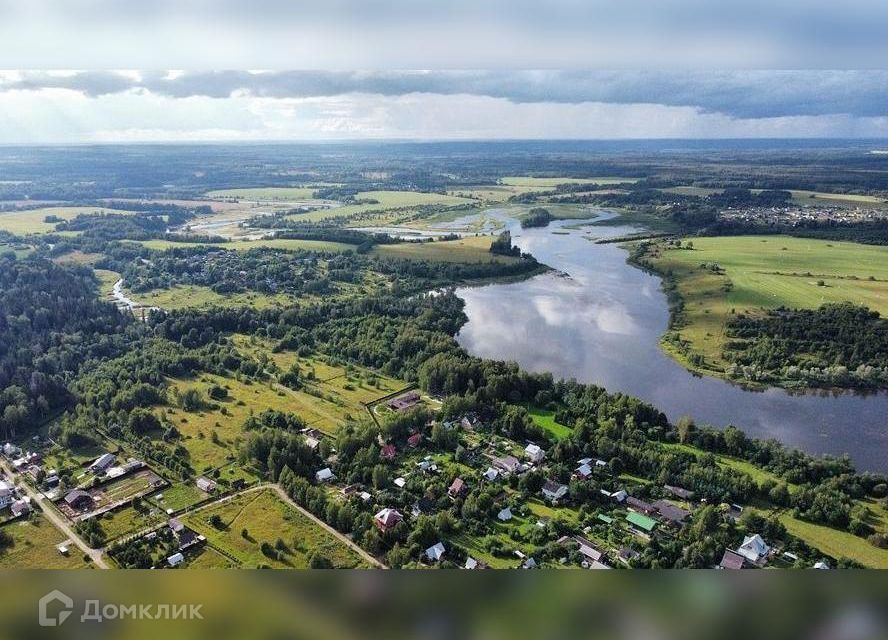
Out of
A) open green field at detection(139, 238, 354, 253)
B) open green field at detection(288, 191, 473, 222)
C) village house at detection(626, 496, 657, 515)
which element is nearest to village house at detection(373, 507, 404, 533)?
village house at detection(626, 496, 657, 515)

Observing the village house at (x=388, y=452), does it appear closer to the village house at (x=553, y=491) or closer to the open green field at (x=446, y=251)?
the village house at (x=553, y=491)

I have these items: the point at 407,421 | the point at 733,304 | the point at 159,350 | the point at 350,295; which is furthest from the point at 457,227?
the point at 407,421

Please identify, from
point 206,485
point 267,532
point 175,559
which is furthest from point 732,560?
point 206,485

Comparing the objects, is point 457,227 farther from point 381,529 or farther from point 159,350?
point 381,529

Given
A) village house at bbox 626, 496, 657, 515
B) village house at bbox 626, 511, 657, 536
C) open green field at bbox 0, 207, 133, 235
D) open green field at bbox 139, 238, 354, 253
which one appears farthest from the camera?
open green field at bbox 0, 207, 133, 235

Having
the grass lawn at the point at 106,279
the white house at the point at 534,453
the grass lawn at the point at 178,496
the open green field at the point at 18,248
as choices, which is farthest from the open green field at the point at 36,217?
the white house at the point at 534,453

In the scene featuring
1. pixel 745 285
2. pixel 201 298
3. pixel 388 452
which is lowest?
pixel 388 452

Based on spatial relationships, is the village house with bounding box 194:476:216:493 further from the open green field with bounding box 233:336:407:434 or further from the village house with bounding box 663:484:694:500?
the village house with bounding box 663:484:694:500

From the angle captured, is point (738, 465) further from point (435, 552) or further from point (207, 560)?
point (207, 560)
